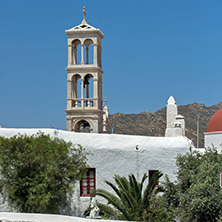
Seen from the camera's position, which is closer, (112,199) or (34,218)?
(34,218)

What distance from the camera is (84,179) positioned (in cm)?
2119

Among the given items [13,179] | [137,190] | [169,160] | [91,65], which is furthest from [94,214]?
[91,65]

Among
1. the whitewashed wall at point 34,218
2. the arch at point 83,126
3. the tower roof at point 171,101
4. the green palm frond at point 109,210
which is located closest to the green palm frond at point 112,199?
the green palm frond at point 109,210

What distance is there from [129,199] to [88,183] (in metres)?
3.31

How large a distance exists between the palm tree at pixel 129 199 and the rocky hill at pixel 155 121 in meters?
47.5

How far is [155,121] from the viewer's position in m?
74.0

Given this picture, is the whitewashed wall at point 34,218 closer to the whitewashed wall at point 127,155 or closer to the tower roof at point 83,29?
the whitewashed wall at point 127,155

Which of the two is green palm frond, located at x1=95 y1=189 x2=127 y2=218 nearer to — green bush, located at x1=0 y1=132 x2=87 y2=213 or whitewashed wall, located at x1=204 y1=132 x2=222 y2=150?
green bush, located at x1=0 y1=132 x2=87 y2=213

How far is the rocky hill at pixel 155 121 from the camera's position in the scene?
69.7 metres

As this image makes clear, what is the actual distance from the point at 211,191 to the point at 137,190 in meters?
3.09

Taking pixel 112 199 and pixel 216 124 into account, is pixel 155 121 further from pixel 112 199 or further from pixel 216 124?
pixel 112 199

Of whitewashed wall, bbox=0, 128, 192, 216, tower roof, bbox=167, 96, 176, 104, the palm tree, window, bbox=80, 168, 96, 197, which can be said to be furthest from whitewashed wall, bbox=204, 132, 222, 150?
window, bbox=80, 168, 96, 197

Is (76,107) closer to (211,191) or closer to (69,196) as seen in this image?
(69,196)

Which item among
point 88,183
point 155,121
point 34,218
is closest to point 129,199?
point 88,183
